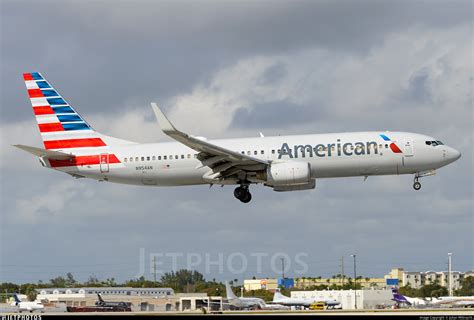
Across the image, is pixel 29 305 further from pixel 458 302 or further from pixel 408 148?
pixel 458 302

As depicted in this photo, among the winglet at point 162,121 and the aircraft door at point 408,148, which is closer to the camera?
the winglet at point 162,121

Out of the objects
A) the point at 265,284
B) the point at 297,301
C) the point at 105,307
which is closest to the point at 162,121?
the point at 105,307

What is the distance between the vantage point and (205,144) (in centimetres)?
5894

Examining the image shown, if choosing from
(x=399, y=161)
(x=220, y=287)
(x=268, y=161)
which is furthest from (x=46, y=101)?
(x=220, y=287)

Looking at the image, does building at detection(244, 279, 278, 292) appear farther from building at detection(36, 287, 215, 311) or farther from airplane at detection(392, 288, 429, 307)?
building at detection(36, 287, 215, 311)

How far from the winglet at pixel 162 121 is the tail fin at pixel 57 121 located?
1069 centimetres

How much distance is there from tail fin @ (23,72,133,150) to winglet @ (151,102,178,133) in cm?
1069

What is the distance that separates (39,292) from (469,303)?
44843 millimetres

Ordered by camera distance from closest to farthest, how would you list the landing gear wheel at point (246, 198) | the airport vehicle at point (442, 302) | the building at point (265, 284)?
the landing gear wheel at point (246, 198) < the airport vehicle at point (442, 302) < the building at point (265, 284)

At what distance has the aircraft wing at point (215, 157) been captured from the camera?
56719mm

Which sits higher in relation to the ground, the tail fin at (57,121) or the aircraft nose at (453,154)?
the tail fin at (57,121)

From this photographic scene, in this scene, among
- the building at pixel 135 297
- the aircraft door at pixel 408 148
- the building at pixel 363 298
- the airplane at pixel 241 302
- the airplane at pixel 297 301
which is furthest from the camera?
the airplane at pixel 297 301

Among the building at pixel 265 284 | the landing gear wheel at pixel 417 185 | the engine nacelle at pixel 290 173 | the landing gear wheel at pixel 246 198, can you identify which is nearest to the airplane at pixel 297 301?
the building at pixel 265 284

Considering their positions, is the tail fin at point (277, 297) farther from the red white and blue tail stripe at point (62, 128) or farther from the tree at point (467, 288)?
→ the red white and blue tail stripe at point (62, 128)
